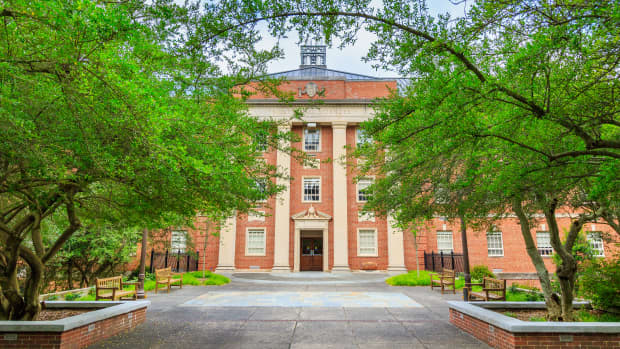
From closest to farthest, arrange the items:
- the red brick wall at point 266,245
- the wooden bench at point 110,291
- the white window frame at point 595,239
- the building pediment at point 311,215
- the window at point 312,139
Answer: the wooden bench at point 110,291, the white window frame at point 595,239, the red brick wall at point 266,245, the building pediment at point 311,215, the window at point 312,139

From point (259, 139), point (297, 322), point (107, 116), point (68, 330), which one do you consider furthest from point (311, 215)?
point (107, 116)

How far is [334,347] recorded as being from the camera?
278 inches

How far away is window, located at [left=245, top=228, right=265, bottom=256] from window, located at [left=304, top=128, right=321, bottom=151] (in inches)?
294

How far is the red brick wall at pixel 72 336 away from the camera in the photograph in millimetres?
6281

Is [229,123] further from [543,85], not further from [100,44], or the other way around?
[543,85]

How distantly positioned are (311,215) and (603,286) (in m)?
19.3

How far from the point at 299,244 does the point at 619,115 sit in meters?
23.1

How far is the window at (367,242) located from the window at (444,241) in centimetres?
475

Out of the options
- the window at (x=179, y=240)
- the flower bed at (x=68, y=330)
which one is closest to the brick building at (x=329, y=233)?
the window at (x=179, y=240)

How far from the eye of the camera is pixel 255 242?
89.3ft

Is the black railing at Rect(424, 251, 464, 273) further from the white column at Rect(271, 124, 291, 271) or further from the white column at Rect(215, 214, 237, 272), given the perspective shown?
the white column at Rect(215, 214, 237, 272)

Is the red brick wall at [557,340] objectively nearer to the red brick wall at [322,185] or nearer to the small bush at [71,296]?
the small bush at [71,296]

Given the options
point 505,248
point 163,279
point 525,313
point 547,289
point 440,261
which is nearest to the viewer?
point 547,289

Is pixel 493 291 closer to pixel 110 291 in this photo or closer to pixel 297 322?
pixel 297 322
